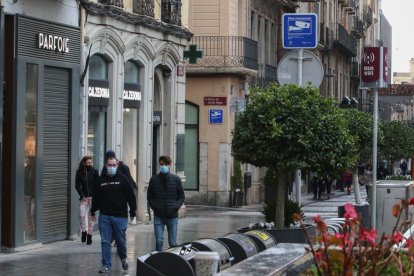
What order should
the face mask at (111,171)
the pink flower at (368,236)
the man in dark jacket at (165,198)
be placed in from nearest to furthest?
the pink flower at (368,236), the face mask at (111,171), the man in dark jacket at (165,198)

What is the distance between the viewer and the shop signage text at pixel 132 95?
25.4 meters

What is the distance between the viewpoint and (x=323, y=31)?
5778cm

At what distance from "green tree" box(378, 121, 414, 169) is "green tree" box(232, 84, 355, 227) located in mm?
30563

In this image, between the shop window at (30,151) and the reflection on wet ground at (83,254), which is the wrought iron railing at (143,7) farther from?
the shop window at (30,151)

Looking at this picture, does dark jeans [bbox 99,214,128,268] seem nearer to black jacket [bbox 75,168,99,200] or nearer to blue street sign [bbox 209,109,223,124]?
black jacket [bbox 75,168,99,200]

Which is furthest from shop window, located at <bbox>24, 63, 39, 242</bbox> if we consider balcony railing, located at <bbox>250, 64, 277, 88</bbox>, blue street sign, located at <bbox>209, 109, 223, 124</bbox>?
balcony railing, located at <bbox>250, 64, 277, 88</bbox>

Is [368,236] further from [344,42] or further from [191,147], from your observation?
[344,42]

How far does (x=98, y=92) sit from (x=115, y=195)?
7755 millimetres

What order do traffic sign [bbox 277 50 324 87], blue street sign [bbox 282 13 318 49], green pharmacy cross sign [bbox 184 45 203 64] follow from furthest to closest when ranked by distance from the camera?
1. green pharmacy cross sign [bbox 184 45 203 64]
2. traffic sign [bbox 277 50 324 87]
3. blue street sign [bbox 282 13 318 49]

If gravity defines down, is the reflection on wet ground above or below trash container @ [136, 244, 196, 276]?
below

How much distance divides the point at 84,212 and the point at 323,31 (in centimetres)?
3853

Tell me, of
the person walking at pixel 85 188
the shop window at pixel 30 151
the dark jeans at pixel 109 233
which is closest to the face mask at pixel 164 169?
the dark jeans at pixel 109 233

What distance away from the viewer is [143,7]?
2627cm

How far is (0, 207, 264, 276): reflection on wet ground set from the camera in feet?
54.5
